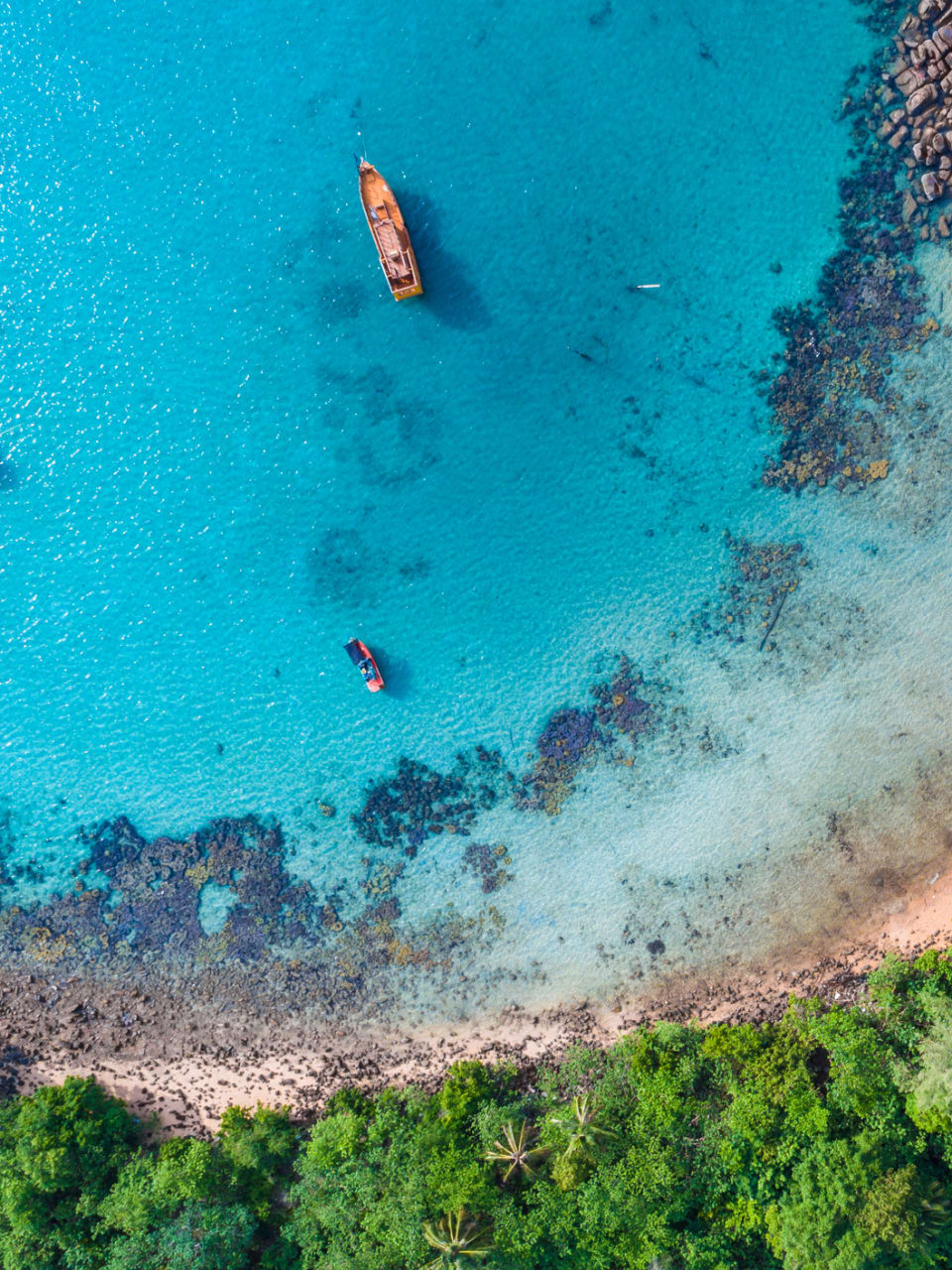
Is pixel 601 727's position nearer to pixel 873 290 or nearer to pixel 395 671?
pixel 395 671

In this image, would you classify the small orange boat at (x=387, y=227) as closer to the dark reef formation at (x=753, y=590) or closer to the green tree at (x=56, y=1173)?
the dark reef formation at (x=753, y=590)

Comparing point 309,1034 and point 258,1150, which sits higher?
point 309,1034

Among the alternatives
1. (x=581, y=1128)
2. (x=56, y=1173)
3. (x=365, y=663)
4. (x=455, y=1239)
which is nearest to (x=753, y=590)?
(x=365, y=663)

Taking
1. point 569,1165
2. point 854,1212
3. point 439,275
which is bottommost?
point 854,1212

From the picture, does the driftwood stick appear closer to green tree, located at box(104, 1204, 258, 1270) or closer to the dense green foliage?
the dense green foliage

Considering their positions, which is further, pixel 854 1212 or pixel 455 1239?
pixel 455 1239

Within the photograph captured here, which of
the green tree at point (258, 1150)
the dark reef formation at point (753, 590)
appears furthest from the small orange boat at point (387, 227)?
the green tree at point (258, 1150)

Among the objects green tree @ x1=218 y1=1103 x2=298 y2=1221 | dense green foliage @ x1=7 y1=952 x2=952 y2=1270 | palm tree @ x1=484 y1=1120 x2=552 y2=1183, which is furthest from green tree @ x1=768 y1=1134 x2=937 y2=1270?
green tree @ x1=218 y1=1103 x2=298 y2=1221
